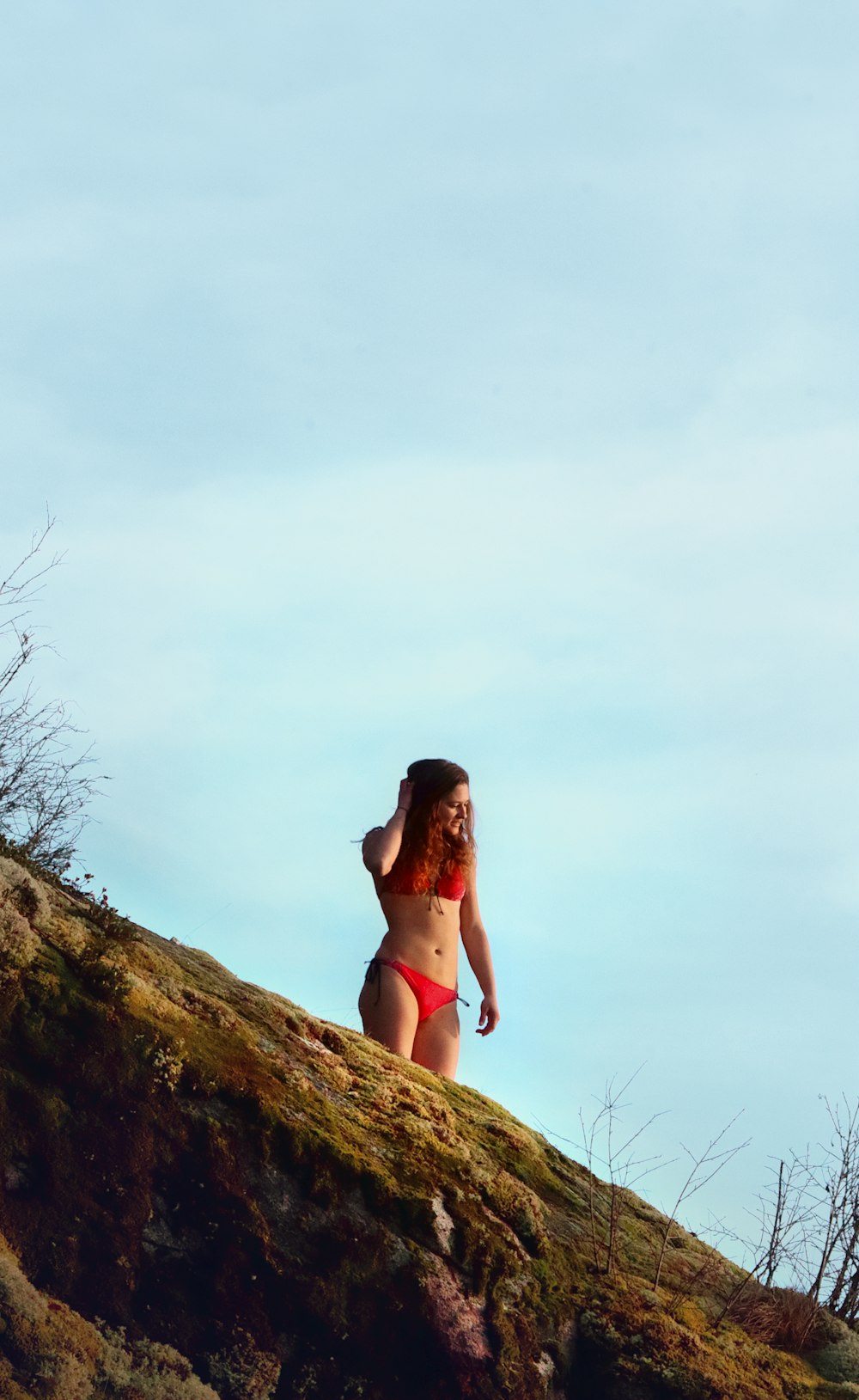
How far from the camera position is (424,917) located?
8289 mm

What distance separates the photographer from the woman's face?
8375 mm

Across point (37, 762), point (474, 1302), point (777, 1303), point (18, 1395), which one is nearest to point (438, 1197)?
point (474, 1302)

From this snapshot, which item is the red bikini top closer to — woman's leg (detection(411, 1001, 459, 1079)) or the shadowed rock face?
woman's leg (detection(411, 1001, 459, 1079))

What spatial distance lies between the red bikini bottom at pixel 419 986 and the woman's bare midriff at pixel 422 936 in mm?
34

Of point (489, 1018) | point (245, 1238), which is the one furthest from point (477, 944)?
point (245, 1238)

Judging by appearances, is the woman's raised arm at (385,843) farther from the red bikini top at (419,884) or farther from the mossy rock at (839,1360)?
the mossy rock at (839,1360)

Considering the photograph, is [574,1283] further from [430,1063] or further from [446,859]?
[446,859]

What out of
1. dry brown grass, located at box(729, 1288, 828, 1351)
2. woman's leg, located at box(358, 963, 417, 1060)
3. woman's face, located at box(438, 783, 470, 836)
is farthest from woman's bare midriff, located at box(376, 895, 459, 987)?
dry brown grass, located at box(729, 1288, 828, 1351)

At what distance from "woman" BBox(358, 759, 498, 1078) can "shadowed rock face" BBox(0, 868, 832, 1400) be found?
1.43 metres

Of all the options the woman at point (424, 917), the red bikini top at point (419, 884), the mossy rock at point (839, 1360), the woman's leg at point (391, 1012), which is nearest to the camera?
the mossy rock at point (839, 1360)

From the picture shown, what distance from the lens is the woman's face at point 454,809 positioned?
838 cm

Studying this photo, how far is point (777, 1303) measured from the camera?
7410 mm

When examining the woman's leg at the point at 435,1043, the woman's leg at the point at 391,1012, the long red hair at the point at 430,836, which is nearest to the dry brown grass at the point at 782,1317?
the woman's leg at the point at 435,1043

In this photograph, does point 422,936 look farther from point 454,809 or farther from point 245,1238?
point 245,1238
